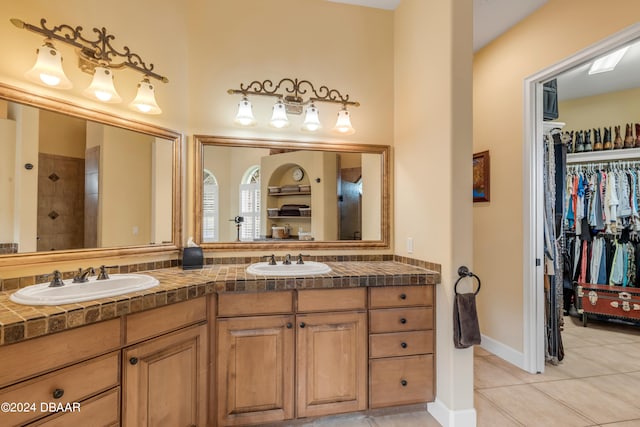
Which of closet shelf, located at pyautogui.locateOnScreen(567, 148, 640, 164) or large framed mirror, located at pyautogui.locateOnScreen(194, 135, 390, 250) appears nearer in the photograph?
large framed mirror, located at pyautogui.locateOnScreen(194, 135, 390, 250)

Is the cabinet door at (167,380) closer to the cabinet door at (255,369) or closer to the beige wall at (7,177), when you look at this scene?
the cabinet door at (255,369)

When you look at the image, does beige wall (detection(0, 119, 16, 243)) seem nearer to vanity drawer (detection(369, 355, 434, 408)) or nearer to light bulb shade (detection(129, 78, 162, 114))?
light bulb shade (detection(129, 78, 162, 114))

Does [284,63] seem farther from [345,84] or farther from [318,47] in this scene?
[345,84]

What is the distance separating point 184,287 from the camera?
5.43 feet

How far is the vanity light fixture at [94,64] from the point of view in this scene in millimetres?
1605

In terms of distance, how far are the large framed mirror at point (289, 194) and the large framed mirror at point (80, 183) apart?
9.2 inches

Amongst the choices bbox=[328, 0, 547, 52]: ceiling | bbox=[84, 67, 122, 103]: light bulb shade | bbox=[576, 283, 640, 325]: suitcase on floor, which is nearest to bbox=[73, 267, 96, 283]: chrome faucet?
bbox=[84, 67, 122, 103]: light bulb shade

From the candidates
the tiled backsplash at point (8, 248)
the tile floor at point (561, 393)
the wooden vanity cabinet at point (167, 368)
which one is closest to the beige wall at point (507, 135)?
the tile floor at point (561, 393)

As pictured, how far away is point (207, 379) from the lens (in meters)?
1.81

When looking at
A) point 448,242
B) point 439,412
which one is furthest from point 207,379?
point 448,242

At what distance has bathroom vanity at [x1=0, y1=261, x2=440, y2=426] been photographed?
4.41 feet

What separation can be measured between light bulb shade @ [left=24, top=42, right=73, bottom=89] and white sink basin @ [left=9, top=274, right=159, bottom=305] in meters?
1.06

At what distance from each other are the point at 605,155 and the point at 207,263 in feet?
16.0

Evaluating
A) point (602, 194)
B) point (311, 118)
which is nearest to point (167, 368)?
point (311, 118)
